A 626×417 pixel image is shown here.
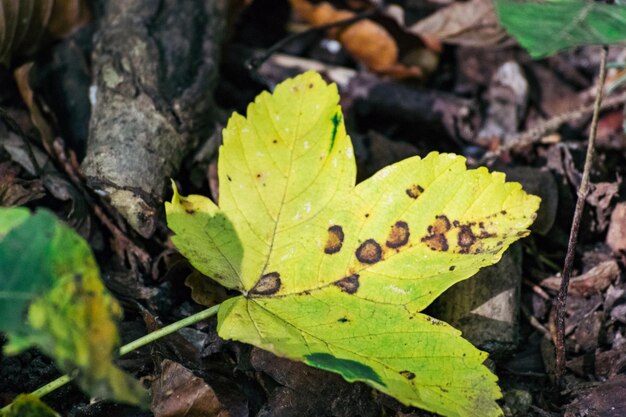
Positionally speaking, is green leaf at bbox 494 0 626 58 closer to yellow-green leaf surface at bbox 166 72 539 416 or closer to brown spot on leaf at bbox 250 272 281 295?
yellow-green leaf surface at bbox 166 72 539 416

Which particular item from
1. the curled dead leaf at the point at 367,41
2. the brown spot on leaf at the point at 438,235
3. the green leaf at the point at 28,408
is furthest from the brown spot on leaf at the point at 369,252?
the curled dead leaf at the point at 367,41

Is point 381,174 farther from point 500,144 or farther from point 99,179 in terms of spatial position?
point 500,144

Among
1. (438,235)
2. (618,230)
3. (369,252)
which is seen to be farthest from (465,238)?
(618,230)

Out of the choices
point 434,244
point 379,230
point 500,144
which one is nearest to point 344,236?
point 379,230

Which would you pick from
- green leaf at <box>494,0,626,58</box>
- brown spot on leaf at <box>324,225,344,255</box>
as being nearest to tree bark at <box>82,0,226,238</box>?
brown spot on leaf at <box>324,225,344,255</box>

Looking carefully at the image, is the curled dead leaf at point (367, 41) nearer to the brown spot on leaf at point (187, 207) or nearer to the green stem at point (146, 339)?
the brown spot on leaf at point (187, 207)

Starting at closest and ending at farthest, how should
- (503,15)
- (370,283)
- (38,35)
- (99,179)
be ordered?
1. (503,15)
2. (370,283)
3. (99,179)
4. (38,35)

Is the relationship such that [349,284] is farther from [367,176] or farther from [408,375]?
[367,176]
